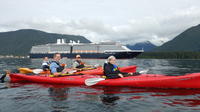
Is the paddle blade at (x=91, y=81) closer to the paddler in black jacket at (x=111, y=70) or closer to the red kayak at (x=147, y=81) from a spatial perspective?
the red kayak at (x=147, y=81)

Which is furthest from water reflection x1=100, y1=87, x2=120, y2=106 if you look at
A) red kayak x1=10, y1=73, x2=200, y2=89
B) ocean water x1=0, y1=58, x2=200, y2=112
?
red kayak x1=10, y1=73, x2=200, y2=89

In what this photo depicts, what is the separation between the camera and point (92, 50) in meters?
68.1

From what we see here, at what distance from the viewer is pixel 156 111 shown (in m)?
5.84

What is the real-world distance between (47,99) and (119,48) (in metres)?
61.9

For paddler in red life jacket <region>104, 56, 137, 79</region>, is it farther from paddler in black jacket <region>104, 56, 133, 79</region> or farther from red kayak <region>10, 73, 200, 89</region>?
red kayak <region>10, 73, 200, 89</region>

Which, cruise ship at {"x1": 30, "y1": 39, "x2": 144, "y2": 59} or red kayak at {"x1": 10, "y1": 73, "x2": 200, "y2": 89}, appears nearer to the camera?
red kayak at {"x1": 10, "y1": 73, "x2": 200, "y2": 89}

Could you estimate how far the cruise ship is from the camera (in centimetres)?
6319

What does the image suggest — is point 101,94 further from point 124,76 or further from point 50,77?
point 50,77

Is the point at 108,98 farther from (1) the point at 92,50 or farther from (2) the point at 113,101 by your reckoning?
(1) the point at 92,50

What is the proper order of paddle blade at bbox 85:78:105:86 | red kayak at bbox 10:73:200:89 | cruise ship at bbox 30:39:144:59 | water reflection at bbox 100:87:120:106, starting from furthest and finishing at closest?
cruise ship at bbox 30:39:144:59, paddle blade at bbox 85:78:105:86, red kayak at bbox 10:73:200:89, water reflection at bbox 100:87:120:106

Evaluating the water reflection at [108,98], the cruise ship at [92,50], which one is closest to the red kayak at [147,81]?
the water reflection at [108,98]

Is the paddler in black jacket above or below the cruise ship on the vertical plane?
below

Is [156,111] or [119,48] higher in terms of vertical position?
[119,48]

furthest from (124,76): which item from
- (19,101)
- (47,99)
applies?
(19,101)
